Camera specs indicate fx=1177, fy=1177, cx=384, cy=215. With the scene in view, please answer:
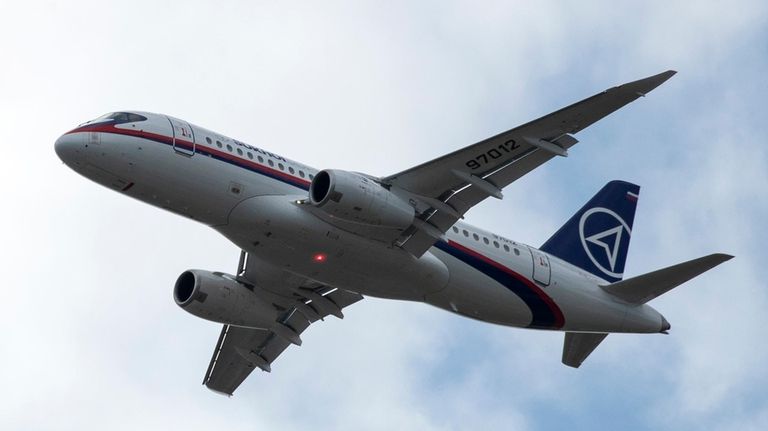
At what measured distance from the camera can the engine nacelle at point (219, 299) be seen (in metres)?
39.6

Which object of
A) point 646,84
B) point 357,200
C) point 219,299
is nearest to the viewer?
point 646,84

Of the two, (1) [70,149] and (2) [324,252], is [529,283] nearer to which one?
(2) [324,252]

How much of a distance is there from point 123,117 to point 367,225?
25.6ft

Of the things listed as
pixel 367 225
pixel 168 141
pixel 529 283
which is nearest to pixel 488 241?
pixel 529 283

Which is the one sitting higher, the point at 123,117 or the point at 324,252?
the point at 123,117

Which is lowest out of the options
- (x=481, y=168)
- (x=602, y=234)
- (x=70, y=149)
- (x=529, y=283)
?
(x=70, y=149)

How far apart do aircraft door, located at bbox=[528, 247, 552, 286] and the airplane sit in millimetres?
47

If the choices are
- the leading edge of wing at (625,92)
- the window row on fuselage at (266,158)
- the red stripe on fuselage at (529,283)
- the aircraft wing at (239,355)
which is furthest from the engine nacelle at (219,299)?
the leading edge of wing at (625,92)

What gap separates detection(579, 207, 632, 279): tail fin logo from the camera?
42469 mm

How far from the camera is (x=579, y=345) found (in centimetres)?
4212

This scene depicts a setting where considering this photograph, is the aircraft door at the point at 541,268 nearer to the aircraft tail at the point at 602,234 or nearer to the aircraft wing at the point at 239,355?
the aircraft tail at the point at 602,234

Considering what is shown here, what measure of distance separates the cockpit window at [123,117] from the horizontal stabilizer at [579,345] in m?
17.3

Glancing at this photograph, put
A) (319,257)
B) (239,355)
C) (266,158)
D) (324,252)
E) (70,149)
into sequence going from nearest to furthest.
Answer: (70,149) < (324,252) < (319,257) < (266,158) < (239,355)

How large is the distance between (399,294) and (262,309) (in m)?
6.02
